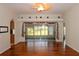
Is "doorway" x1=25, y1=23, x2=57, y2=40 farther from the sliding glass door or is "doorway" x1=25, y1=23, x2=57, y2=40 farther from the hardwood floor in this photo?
the hardwood floor

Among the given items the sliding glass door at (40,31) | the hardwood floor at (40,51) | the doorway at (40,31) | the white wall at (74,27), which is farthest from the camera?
the sliding glass door at (40,31)

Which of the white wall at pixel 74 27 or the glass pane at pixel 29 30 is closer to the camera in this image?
the white wall at pixel 74 27

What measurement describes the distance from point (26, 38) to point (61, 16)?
4207 mm

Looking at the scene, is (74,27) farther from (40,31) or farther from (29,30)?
(40,31)

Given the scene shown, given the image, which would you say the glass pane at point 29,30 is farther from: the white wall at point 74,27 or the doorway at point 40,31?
the white wall at point 74,27

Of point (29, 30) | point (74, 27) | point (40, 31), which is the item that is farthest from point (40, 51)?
point (40, 31)

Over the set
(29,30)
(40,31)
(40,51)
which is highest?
(29,30)

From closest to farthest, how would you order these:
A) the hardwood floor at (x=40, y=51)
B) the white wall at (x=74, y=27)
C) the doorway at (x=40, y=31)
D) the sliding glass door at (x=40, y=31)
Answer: the hardwood floor at (x=40, y=51) < the white wall at (x=74, y=27) < the doorway at (x=40, y=31) < the sliding glass door at (x=40, y=31)

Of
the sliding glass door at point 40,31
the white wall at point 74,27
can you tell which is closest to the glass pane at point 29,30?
the sliding glass door at point 40,31

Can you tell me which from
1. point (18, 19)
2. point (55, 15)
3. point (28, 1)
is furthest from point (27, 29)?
point (28, 1)

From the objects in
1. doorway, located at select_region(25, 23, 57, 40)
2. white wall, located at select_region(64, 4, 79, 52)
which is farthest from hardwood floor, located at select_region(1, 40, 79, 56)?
→ doorway, located at select_region(25, 23, 57, 40)

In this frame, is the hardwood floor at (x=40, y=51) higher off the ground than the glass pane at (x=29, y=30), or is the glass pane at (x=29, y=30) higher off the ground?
the glass pane at (x=29, y=30)

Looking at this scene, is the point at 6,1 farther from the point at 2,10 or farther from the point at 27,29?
the point at 27,29

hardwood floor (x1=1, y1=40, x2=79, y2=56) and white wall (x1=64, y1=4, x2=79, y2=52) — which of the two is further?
white wall (x1=64, y1=4, x2=79, y2=52)
